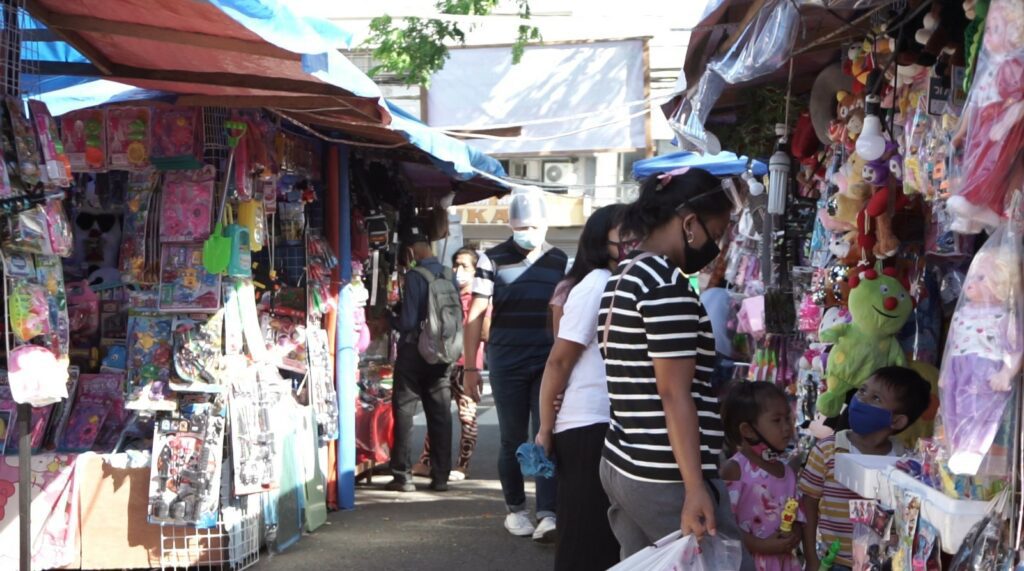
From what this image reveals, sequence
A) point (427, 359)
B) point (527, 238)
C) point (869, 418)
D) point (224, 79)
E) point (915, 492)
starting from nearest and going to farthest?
point (915, 492) < point (869, 418) < point (224, 79) < point (527, 238) < point (427, 359)

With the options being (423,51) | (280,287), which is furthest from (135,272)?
(423,51)

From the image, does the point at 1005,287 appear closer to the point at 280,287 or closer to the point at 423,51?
the point at 280,287

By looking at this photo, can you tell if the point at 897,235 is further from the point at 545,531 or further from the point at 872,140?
the point at 545,531

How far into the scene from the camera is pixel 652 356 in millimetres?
3393

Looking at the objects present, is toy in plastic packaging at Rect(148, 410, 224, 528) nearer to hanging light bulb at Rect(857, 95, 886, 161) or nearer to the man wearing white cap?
the man wearing white cap

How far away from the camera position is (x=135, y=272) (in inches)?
242

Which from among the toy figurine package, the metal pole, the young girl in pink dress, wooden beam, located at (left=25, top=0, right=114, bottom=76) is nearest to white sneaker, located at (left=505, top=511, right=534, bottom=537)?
the toy figurine package

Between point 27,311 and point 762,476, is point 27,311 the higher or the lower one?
the higher one

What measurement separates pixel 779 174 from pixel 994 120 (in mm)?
3184

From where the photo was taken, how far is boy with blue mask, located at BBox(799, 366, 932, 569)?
428 cm

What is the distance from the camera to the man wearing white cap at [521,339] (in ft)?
22.1

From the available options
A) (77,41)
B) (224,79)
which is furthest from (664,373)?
(77,41)

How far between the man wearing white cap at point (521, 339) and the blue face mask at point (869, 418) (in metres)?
2.39

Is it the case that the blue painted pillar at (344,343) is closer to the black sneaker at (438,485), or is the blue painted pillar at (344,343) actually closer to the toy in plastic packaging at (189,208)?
the black sneaker at (438,485)
